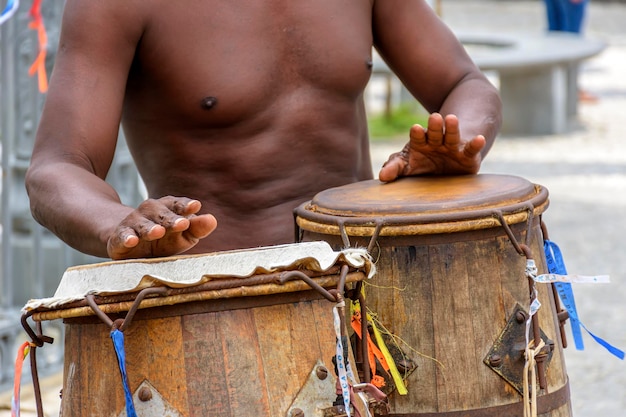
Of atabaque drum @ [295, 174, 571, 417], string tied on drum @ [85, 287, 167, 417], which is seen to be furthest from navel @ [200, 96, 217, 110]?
string tied on drum @ [85, 287, 167, 417]

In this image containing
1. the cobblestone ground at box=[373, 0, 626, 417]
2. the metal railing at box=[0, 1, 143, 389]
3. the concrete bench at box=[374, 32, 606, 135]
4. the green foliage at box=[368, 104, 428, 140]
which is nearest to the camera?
the metal railing at box=[0, 1, 143, 389]

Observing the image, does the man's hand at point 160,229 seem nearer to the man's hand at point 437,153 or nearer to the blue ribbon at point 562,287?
the man's hand at point 437,153

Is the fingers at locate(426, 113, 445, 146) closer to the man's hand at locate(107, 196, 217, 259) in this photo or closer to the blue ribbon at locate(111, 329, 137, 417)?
the man's hand at locate(107, 196, 217, 259)

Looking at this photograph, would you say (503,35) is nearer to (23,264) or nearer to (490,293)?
(23,264)

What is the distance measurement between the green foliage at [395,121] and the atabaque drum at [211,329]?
8.89 m

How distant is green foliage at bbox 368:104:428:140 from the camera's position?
35.7 ft

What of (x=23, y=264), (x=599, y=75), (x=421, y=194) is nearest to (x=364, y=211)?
(x=421, y=194)

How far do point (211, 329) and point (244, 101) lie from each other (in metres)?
0.81

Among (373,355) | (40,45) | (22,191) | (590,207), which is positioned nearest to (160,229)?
(373,355)

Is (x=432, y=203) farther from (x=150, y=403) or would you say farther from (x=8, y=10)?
(x=8, y=10)

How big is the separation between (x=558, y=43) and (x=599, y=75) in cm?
387

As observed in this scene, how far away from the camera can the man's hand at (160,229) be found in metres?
1.78

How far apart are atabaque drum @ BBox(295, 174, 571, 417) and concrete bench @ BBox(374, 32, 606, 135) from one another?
8358 mm

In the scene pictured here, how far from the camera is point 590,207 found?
7.72 metres
